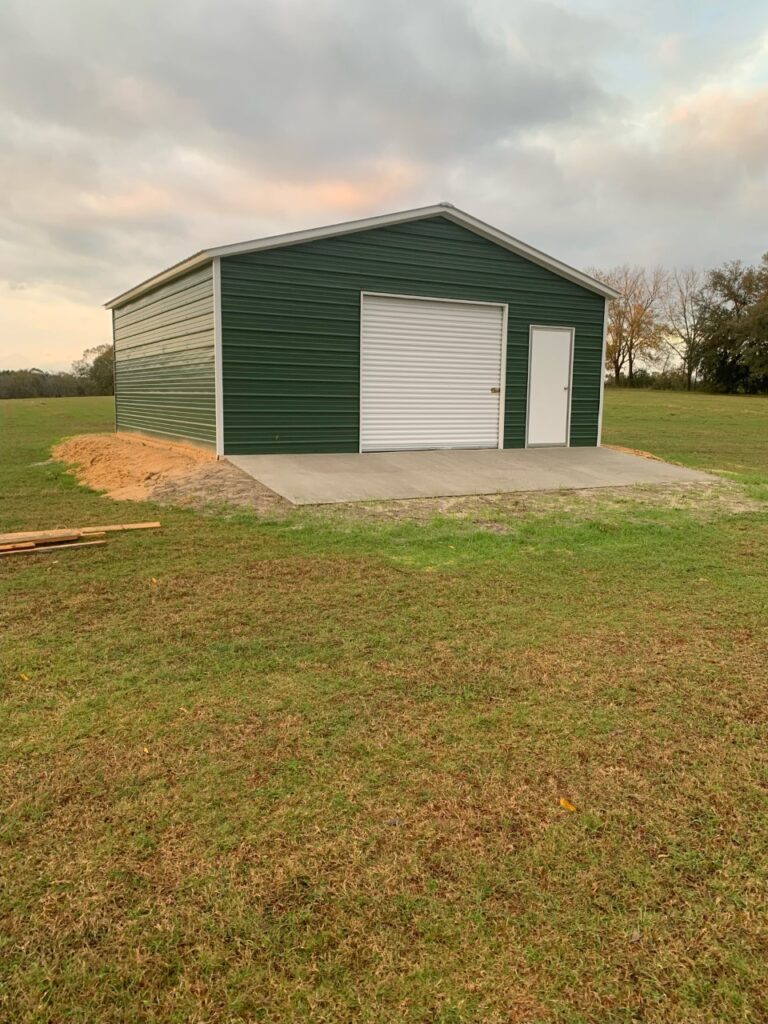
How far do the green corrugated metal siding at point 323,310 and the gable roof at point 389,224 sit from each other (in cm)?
13

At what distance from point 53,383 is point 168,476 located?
157 ft

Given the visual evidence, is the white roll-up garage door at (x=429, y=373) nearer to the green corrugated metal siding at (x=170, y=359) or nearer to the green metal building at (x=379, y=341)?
the green metal building at (x=379, y=341)

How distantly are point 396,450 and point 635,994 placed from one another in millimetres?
10419

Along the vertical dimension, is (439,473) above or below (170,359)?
below

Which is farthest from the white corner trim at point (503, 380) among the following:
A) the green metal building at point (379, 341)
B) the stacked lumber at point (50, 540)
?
the stacked lumber at point (50, 540)

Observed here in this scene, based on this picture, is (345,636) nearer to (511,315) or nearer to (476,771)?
(476,771)

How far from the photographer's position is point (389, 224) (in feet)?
36.6

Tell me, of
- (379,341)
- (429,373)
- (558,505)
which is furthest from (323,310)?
(558,505)

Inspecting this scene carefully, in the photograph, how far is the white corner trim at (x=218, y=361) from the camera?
10.1m

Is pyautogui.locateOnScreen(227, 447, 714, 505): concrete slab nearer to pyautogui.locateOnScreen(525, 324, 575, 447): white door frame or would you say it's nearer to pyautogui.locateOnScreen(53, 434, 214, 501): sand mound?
pyautogui.locateOnScreen(525, 324, 575, 447): white door frame

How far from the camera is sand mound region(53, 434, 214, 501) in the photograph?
9742mm

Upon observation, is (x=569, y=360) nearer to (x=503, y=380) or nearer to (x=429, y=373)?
(x=503, y=380)

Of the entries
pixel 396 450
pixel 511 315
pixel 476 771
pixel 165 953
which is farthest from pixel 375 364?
pixel 165 953

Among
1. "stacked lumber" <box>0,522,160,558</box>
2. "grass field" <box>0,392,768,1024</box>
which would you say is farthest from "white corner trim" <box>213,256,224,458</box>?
"grass field" <box>0,392,768,1024</box>
